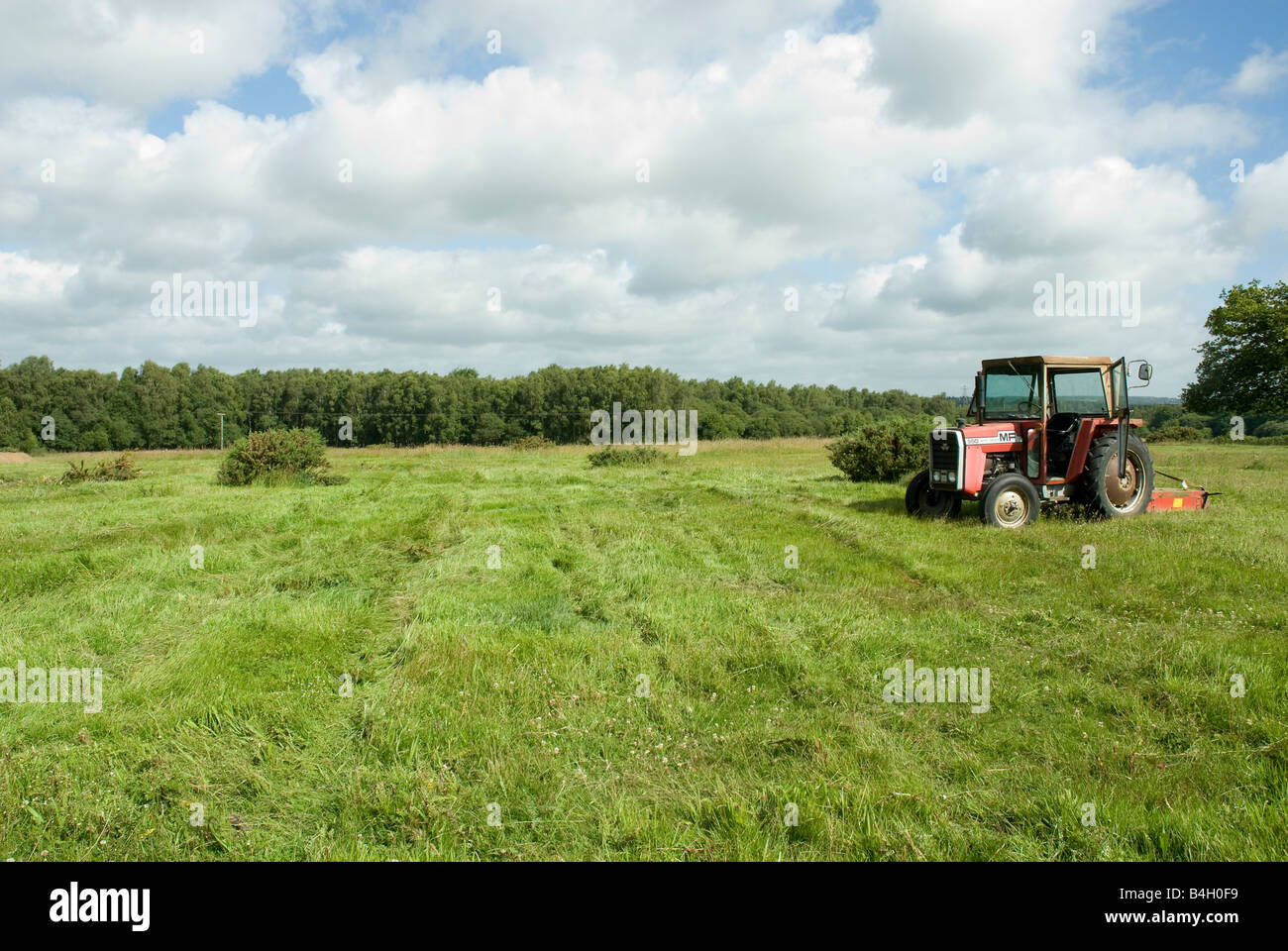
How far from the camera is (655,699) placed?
16.7 feet

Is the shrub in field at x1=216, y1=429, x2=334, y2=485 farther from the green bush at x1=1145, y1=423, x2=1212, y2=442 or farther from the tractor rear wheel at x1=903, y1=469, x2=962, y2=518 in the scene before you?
the green bush at x1=1145, y1=423, x2=1212, y2=442

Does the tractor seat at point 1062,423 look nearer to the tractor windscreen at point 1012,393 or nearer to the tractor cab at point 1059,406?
the tractor cab at point 1059,406

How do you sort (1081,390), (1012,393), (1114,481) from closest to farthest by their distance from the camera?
1. (1114,481)
2. (1081,390)
3. (1012,393)

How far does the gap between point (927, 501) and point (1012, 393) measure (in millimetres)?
2252

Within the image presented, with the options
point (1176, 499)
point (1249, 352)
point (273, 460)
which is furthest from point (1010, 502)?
point (1249, 352)

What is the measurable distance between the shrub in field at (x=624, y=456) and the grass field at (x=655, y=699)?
1759 centimetres

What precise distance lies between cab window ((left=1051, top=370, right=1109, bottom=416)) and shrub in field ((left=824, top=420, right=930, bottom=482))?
21.2 ft

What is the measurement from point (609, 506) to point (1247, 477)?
52.3 feet

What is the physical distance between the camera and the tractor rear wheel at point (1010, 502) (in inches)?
429

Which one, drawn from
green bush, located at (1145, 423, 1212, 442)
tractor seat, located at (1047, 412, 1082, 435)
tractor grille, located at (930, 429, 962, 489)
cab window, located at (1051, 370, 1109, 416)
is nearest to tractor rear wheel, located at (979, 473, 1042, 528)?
tractor grille, located at (930, 429, 962, 489)

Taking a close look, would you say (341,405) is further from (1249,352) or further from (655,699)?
(655,699)

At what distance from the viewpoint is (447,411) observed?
240ft
